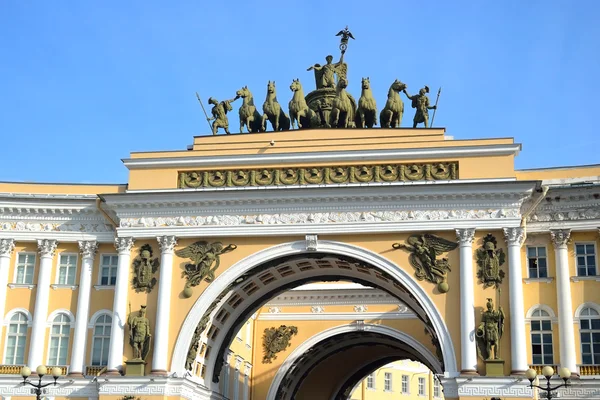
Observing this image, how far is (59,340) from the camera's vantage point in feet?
110

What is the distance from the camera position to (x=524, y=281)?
3142 cm

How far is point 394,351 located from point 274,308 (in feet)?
27.7

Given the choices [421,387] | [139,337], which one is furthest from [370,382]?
[139,337]

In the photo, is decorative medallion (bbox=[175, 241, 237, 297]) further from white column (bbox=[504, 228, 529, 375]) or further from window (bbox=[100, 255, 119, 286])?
white column (bbox=[504, 228, 529, 375])

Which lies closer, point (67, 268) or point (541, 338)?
point (541, 338)

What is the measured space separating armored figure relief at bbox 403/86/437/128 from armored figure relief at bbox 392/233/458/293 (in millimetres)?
4703

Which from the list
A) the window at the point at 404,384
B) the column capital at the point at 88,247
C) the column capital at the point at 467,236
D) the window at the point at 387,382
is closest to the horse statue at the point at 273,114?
the column capital at the point at 88,247

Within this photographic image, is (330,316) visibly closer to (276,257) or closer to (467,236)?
(276,257)

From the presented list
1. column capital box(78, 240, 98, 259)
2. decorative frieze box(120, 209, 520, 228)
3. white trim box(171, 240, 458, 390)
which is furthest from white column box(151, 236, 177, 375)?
column capital box(78, 240, 98, 259)

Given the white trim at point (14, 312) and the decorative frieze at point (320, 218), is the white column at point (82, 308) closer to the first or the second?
the white trim at point (14, 312)

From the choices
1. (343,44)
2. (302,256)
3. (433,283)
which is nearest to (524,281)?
(433,283)

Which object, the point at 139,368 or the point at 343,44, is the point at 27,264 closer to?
the point at 139,368

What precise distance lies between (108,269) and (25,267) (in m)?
3.07

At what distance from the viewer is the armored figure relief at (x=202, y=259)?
3231 centimetres
